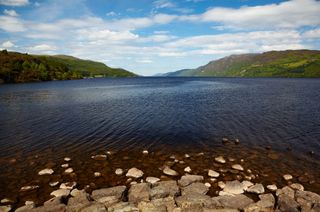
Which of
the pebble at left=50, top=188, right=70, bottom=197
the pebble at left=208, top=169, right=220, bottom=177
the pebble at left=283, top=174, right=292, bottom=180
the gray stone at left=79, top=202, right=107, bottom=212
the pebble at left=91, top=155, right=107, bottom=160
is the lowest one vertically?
the pebble at left=283, top=174, right=292, bottom=180

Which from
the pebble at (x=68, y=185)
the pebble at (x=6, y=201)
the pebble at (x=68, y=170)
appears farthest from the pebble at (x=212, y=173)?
the pebble at (x=6, y=201)

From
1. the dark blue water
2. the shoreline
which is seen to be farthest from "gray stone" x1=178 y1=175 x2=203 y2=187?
the dark blue water

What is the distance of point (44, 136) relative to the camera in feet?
122

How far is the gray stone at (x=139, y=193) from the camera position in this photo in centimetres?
1790

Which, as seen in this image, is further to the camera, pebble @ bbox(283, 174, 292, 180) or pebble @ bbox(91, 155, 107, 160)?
pebble @ bbox(91, 155, 107, 160)

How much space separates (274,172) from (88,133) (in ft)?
87.1

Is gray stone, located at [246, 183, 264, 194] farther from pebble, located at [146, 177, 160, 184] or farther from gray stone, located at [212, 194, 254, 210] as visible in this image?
pebble, located at [146, 177, 160, 184]

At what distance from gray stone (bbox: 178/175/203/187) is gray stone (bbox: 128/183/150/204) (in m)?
2.97

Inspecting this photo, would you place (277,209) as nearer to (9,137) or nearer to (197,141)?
(197,141)

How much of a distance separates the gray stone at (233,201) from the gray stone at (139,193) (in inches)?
194

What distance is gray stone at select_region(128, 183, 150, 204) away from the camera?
17897 mm

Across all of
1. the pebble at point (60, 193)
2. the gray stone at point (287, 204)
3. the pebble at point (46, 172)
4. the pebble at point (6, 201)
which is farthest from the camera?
the pebble at point (46, 172)

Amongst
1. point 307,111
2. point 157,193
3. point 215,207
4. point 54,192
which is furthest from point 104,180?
point 307,111

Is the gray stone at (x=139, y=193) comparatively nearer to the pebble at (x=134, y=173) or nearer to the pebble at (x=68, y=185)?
the pebble at (x=134, y=173)
